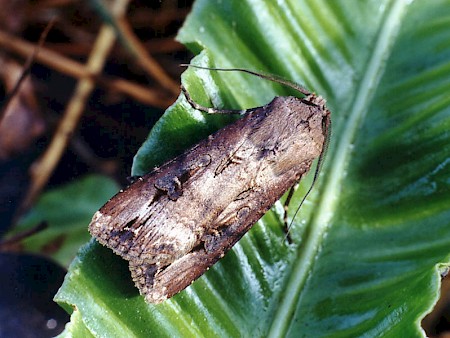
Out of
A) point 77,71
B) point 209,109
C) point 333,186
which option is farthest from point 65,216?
point 333,186

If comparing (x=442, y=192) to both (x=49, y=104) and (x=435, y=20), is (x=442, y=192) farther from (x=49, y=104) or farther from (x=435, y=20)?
(x=49, y=104)

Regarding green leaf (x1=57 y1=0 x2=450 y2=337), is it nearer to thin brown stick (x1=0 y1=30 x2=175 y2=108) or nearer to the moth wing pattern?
the moth wing pattern

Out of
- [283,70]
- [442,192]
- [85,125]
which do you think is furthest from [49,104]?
[442,192]

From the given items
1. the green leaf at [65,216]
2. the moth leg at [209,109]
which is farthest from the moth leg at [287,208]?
the green leaf at [65,216]

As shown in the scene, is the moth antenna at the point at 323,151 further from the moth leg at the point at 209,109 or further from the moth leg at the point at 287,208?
the moth leg at the point at 209,109

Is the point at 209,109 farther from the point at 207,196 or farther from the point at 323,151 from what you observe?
the point at 323,151

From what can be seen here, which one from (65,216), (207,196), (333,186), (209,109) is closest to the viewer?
(207,196)

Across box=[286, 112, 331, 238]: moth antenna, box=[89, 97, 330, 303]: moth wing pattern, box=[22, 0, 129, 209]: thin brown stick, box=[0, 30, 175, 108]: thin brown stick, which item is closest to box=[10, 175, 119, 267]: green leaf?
box=[22, 0, 129, 209]: thin brown stick
